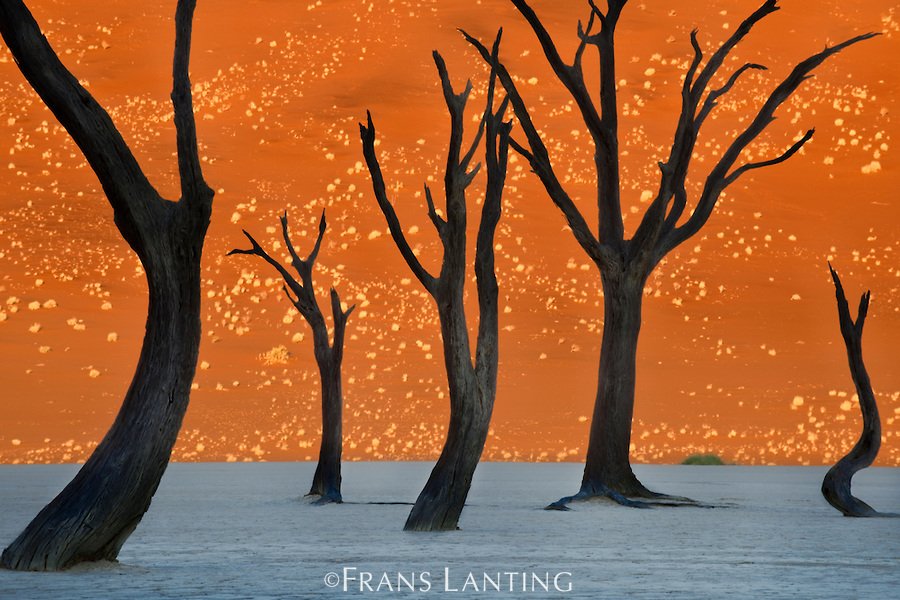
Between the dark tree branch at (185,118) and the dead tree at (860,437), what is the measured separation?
12.6 metres

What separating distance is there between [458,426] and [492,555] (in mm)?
3395

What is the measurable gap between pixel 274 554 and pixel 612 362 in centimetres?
1250

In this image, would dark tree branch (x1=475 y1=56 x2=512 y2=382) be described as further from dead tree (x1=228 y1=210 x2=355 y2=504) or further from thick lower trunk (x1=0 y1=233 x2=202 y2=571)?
dead tree (x1=228 y1=210 x2=355 y2=504)

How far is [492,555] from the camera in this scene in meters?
14.7

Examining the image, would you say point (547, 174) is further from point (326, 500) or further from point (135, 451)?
point (135, 451)

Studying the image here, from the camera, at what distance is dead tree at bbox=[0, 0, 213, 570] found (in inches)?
490

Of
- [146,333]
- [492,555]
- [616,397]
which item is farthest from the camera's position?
[616,397]

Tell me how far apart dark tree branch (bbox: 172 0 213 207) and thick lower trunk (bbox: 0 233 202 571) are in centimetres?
51

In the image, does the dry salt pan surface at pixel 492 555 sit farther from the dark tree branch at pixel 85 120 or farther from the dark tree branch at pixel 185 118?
the dark tree branch at pixel 185 118

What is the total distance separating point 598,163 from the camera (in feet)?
88.4

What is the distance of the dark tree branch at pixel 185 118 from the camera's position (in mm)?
13047

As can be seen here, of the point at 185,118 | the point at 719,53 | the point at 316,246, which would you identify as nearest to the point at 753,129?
the point at 719,53

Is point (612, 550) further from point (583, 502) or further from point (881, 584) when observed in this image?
point (583, 502)

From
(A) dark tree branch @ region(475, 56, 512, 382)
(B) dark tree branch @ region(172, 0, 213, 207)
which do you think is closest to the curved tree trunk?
(A) dark tree branch @ region(475, 56, 512, 382)
